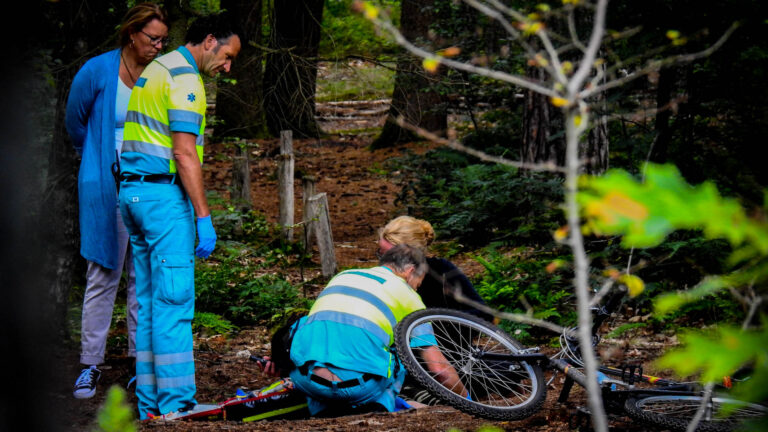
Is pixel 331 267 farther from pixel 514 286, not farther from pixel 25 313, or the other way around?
pixel 25 313

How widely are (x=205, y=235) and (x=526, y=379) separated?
1944 mm

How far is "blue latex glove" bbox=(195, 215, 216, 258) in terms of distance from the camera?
402cm

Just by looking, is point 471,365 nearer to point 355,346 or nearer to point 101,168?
point 355,346

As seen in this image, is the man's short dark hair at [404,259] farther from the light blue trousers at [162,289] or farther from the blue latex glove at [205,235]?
the light blue trousers at [162,289]

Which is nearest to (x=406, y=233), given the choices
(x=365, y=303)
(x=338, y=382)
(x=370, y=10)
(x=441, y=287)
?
(x=441, y=287)

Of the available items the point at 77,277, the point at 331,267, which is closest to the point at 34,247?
the point at 77,277

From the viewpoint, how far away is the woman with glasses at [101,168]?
177 inches

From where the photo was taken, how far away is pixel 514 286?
237 inches

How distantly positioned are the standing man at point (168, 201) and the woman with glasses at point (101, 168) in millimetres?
491

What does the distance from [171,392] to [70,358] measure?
143cm

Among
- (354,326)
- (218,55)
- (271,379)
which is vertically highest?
(218,55)

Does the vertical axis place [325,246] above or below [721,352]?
below

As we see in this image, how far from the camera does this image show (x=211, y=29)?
4098mm

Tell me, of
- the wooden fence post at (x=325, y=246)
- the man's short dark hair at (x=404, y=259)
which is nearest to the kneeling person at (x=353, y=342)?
the man's short dark hair at (x=404, y=259)
